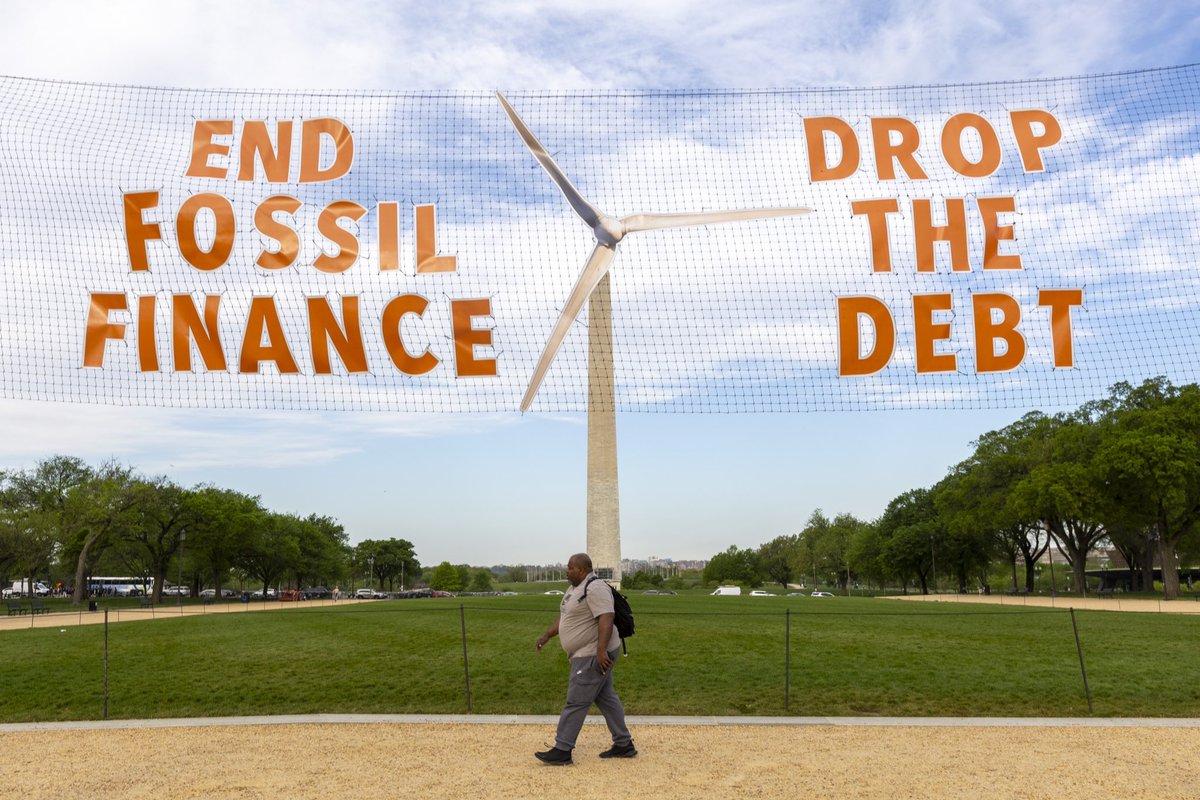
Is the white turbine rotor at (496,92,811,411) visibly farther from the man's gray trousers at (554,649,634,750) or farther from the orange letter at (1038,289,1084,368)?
the man's gray trousers at (554,649,634,750)

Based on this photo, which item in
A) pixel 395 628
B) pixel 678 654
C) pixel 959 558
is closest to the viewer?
pixel 678 654

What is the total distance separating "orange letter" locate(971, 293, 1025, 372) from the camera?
12164 millimetres

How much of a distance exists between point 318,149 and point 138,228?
8.36ft

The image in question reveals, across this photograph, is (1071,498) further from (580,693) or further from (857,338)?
(580,693)

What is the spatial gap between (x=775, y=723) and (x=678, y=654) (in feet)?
24.0

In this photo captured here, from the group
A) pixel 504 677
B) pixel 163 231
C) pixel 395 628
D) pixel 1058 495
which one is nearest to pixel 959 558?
pixel 1058 495

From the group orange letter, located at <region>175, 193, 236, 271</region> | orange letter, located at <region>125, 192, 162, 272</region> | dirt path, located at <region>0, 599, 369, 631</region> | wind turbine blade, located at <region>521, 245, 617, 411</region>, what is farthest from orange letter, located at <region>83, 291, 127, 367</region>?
dirt path, located at <region>0, 599, 369, 631</region>

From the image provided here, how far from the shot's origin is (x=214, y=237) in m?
12.6

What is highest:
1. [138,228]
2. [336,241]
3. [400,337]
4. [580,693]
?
[138,228]

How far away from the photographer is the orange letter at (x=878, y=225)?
40.8 ft

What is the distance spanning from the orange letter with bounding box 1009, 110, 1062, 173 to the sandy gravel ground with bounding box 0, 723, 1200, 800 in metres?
7.15

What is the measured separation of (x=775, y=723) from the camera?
11359mm

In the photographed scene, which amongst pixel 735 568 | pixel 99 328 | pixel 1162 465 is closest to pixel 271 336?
pixel 99 328

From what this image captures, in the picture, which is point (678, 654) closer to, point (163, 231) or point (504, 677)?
point (504, 677)
